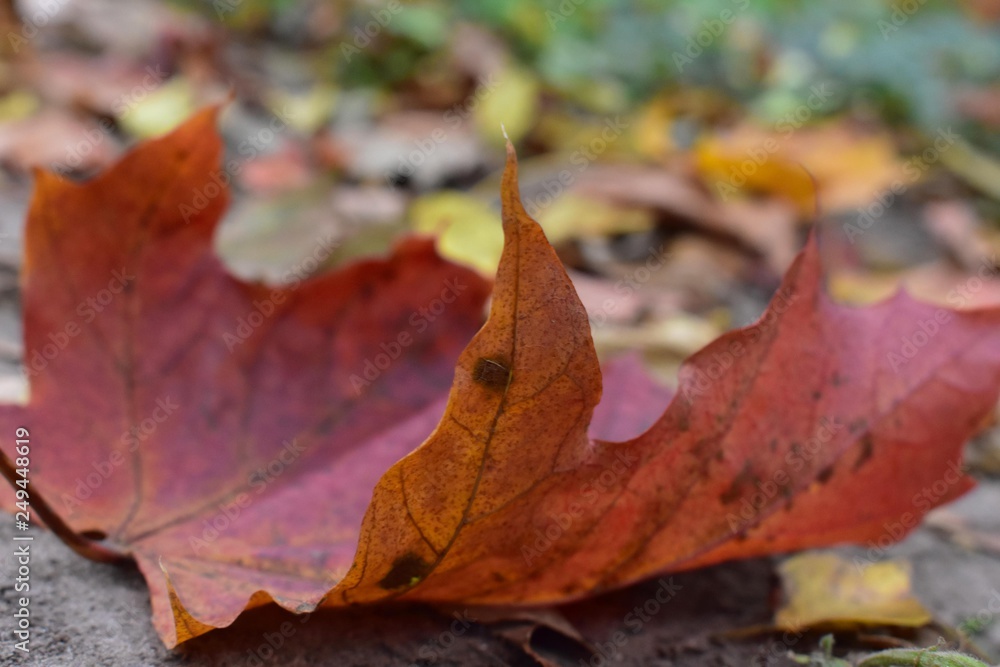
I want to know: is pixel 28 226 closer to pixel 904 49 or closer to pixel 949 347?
pixel 949 347

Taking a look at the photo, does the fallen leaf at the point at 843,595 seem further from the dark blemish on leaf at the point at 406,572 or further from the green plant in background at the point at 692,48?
the green plant in background at the point at 692,48

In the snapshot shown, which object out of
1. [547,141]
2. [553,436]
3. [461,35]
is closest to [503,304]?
[553,436]

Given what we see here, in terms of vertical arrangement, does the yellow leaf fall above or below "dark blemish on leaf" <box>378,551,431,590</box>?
above

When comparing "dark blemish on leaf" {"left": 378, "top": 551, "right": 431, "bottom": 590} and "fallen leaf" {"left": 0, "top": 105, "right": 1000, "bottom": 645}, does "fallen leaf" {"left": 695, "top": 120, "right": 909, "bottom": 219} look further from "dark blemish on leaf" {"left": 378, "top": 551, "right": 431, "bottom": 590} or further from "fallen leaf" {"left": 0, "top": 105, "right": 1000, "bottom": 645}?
"dark blemish on leaf" {"left": 378, "top": 551, "right": 431, "bottom": 590}

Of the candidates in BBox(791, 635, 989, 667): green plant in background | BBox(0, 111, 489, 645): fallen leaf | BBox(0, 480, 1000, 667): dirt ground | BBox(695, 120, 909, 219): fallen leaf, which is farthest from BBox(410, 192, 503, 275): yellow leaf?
BBox(791, 635, 989, 667): green plant in background

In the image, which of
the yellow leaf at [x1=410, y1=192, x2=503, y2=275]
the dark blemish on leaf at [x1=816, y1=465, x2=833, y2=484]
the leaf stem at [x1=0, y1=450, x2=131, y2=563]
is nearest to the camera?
the leaf stem at [x1=0, y1=450, x2=131, y2=563]

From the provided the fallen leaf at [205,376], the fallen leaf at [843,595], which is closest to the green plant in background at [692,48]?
the fallen leaf at [205,376]
